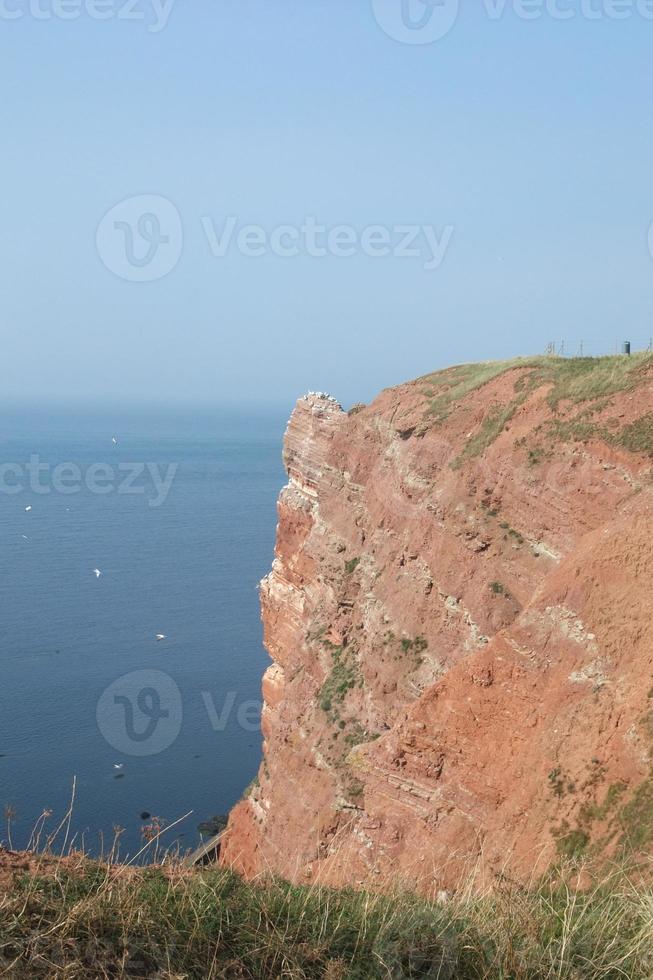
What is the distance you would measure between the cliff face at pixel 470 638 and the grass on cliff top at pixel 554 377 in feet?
0.29

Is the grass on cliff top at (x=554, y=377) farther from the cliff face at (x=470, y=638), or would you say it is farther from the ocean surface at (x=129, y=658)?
the ocean surface at (x=129, y=658)

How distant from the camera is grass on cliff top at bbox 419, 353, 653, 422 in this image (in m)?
22.2

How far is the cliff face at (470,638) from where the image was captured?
15.2m

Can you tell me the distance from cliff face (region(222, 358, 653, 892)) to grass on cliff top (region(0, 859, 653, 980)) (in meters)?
1.19

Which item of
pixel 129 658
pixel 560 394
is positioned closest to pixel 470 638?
pixel 560 394

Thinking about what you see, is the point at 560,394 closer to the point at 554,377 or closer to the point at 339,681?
the point at 554,377

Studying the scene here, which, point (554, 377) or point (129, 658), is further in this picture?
point (129, 658)

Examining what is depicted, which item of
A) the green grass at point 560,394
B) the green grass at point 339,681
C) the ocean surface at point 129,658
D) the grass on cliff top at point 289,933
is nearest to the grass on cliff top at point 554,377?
the green grass at point 560,394

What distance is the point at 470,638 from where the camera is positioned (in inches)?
853

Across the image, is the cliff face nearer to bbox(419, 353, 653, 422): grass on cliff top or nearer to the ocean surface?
bbox(419, 353, 653, 422): grass on cliff top

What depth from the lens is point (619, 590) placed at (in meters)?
16.6

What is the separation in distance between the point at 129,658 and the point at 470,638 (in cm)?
4837

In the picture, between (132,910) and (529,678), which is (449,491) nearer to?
(529,678)

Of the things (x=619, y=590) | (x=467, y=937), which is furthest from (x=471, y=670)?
(x=467, y=937)
